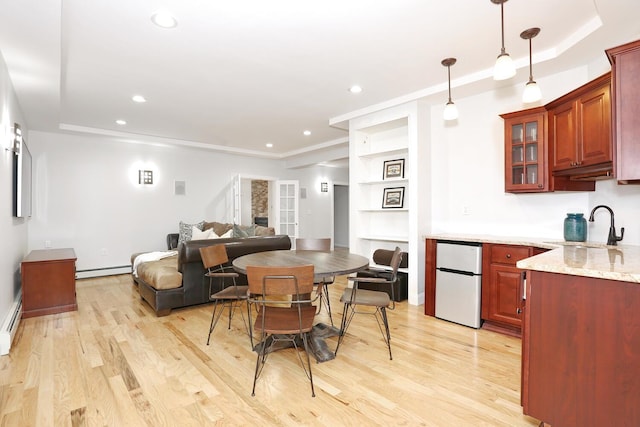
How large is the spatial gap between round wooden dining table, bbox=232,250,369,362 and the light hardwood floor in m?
0.17

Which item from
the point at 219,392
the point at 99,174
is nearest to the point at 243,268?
the point at 219,392

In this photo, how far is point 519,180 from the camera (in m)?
3.23

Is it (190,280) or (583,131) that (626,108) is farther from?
(190,280)

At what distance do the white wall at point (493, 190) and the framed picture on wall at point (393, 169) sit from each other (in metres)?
0.52

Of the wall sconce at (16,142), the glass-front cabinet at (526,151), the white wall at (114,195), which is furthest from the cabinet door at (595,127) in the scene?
the white wall at (114,195)

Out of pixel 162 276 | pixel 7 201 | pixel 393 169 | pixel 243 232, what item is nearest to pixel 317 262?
pixel 162 276

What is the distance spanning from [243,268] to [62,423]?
4.32 feet

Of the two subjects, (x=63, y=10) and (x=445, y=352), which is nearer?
(x=63, y=10)

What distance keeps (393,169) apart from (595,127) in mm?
2382

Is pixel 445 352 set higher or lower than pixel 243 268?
lower

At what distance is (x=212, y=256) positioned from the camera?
10.4ft

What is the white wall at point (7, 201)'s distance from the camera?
2.86 m

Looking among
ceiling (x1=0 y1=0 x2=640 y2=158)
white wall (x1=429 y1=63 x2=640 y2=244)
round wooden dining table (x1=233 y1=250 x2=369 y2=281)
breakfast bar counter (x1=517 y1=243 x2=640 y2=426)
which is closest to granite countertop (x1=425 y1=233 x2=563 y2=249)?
white wall (x1=429 y1=63 x2=640 y2=244)

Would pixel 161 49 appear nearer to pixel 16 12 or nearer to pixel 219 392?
pixel 16 12
